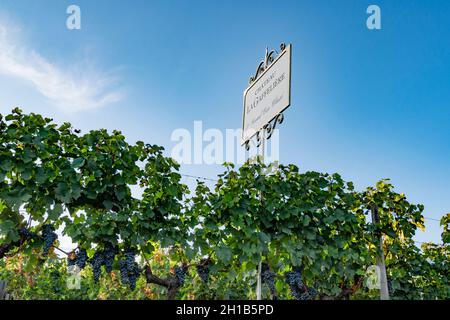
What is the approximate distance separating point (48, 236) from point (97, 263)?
1.64 feet

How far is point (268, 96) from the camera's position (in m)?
5.25

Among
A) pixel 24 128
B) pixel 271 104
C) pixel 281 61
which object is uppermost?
pixel 281 61

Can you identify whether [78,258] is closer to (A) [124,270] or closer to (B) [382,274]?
(A) [124,270]

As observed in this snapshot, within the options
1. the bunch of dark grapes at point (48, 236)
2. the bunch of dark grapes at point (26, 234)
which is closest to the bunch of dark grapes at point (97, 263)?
the bunch of dark grapes at point (48, 236)

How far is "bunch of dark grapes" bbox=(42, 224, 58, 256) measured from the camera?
376cm

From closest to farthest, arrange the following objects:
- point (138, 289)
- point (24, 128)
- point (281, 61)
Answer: point (24, 128), point (281, 61), point (138, 289)

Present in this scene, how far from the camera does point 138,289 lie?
7.53m

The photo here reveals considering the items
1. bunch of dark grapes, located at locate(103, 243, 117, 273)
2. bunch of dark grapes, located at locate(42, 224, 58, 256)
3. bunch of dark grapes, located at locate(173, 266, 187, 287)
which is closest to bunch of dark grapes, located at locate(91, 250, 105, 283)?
bunch of dark grapes, located at locate(103, 243, 117, 273)

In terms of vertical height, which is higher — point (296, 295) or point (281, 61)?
point (281, 61)

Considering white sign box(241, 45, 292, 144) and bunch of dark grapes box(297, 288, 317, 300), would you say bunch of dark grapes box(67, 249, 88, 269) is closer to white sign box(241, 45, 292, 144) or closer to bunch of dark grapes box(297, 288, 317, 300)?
bunch of dark grapes box(297, 288, 317, 300)
